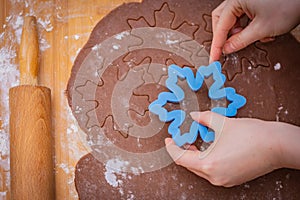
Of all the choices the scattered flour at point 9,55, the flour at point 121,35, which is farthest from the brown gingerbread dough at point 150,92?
the scattered flour at point 9,55

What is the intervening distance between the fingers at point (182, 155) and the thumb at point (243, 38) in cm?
26

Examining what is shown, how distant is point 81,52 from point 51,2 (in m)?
0.16

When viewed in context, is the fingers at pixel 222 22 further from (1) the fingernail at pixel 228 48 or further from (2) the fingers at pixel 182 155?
(2) the fingers at pixel 182 155

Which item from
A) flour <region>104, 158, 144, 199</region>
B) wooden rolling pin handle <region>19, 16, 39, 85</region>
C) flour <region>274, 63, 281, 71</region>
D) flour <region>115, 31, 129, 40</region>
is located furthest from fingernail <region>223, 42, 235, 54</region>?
wooden rolling pin handle <region>19, 16, 39, 85</region>

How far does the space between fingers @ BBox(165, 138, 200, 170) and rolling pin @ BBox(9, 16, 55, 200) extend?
0.92 ft

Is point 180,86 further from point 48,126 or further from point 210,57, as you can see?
point 48,126

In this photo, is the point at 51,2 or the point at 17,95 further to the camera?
the point at 51,2

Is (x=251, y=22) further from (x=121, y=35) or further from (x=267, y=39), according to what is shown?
(x=121, y=35)

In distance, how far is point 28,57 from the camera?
1.00 metres

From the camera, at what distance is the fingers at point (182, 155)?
0.93m

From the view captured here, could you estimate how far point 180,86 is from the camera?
3.33 ft

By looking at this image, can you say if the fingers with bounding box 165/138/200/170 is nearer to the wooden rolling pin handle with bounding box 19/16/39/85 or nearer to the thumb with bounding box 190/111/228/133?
the thumb with bounding box 190/111/228/133

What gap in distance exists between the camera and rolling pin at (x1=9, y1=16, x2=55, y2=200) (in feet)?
3.14

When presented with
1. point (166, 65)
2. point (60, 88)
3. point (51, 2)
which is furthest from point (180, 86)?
point (51, 2)
